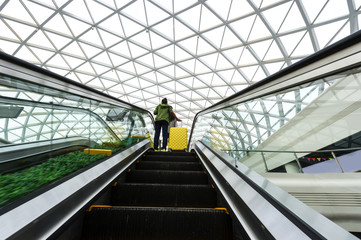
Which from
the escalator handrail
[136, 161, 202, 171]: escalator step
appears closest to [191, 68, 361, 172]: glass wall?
the escalator handrail

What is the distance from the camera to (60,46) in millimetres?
17219

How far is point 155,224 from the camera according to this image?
187cm

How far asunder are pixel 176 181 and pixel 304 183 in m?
2.05

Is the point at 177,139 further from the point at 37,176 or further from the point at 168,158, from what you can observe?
the point at 37,176

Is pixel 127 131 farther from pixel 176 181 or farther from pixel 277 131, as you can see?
pixel 277 131

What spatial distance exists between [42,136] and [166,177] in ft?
6.87

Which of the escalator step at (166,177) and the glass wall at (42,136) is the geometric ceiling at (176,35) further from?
the glass wall at (42,136)

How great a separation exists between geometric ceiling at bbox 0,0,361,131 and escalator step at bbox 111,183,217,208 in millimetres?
12818

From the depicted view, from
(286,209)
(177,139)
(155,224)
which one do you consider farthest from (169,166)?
(177,139)

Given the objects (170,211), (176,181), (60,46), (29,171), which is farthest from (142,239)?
(60,46)

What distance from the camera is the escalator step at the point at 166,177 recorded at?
3371mm

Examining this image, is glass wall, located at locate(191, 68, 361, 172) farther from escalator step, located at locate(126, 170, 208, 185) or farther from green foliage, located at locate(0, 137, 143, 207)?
green foliage, located at locate(0, 137, 143, 207)

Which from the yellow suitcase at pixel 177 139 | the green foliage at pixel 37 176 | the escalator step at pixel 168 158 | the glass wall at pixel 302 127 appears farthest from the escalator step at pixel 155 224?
the yellow suitcase at pixel 177 139

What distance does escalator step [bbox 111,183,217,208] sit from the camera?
2527mm
